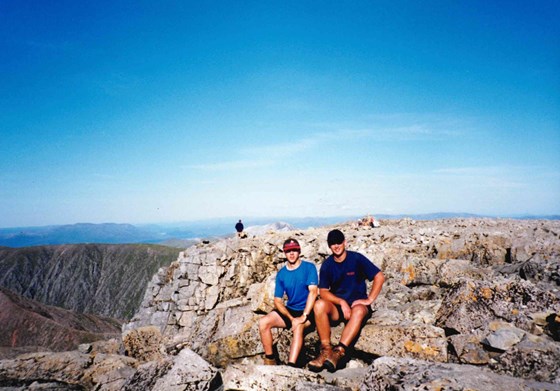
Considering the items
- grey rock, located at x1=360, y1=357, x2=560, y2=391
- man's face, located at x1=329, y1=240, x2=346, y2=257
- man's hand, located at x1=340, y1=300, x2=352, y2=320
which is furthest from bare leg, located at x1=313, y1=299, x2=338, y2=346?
grey rock, located at x1=360, y1=357, x2=560, y2=391

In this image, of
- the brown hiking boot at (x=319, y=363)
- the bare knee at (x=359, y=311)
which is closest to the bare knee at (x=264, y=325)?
the brown hiking boot at (x=319, y=363)

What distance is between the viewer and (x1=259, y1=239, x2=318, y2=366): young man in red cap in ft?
23.5

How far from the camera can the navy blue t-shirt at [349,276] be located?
7320 mm

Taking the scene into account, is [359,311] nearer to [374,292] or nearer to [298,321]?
[374,292]

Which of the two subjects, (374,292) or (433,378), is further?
(374,292)

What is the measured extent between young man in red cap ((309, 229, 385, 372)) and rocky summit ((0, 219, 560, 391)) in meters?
0.59

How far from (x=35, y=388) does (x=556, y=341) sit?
13.7 meters

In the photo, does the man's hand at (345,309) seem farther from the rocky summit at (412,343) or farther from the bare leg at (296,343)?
the bare leg at (296,343)

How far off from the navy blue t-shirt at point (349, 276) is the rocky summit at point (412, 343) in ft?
2.79

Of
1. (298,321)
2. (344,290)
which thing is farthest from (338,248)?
(298,321)

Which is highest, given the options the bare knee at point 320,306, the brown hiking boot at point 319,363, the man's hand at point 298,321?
the bare knee at point 320,306

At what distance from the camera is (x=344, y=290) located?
7363 mm

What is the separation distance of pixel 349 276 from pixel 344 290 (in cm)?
36

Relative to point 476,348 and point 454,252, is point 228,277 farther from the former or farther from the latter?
point 476,348
